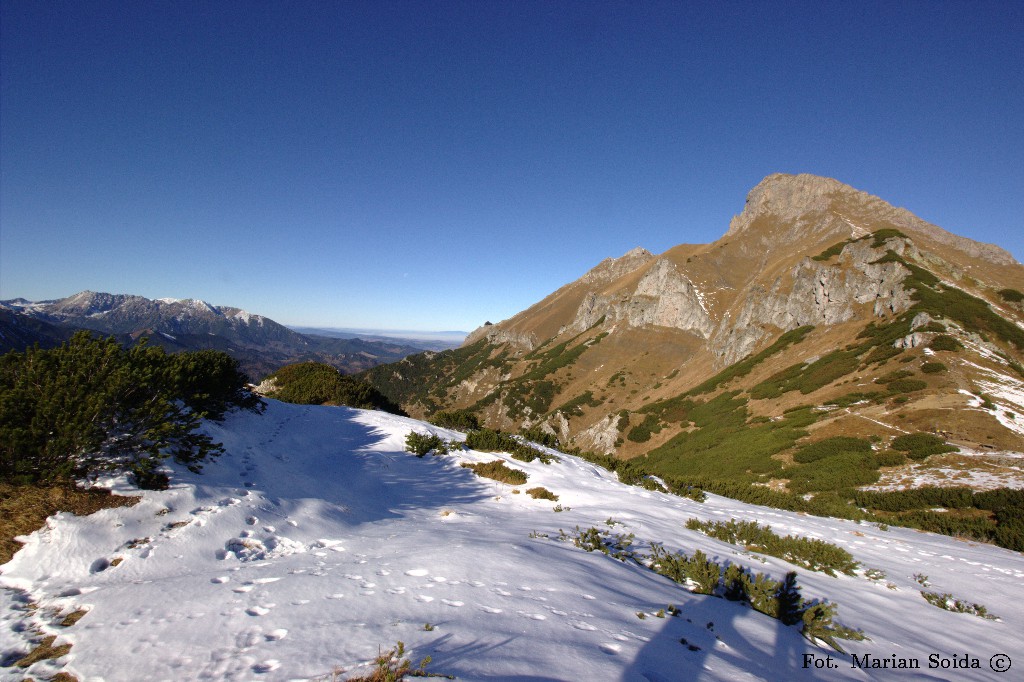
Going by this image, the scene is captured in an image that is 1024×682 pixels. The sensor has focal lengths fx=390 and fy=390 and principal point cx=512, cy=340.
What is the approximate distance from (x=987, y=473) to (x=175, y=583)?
32118 millimetres

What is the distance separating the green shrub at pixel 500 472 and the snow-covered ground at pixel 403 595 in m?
2.23

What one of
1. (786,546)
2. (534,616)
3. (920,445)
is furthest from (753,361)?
(534,616)

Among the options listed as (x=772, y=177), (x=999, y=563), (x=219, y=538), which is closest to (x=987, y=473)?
(x=999, y=563)

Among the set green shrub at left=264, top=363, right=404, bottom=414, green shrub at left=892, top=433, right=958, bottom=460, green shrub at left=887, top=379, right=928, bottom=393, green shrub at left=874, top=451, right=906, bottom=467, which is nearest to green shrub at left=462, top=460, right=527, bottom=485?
green shrub at left=264, top=363, right=404, bottom=414

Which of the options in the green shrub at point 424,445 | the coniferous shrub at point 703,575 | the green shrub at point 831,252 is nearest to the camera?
the coniferous shrub at point 703,575

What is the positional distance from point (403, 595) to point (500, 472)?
8.44 meters

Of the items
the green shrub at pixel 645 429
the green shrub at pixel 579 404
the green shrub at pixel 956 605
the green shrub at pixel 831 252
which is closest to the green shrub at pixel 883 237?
the green shrub at pixel 831 252

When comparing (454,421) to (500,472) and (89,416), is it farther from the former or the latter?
(89,416)

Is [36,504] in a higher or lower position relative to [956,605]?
higher

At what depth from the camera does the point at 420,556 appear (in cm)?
607

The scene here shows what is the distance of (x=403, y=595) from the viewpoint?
16.0 feet

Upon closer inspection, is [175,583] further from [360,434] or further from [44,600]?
[360,434]

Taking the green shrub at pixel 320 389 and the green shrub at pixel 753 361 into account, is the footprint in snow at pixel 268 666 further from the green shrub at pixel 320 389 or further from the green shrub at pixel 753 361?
the green shrub at pixel 753 361

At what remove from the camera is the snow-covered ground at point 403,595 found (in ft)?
12.1
